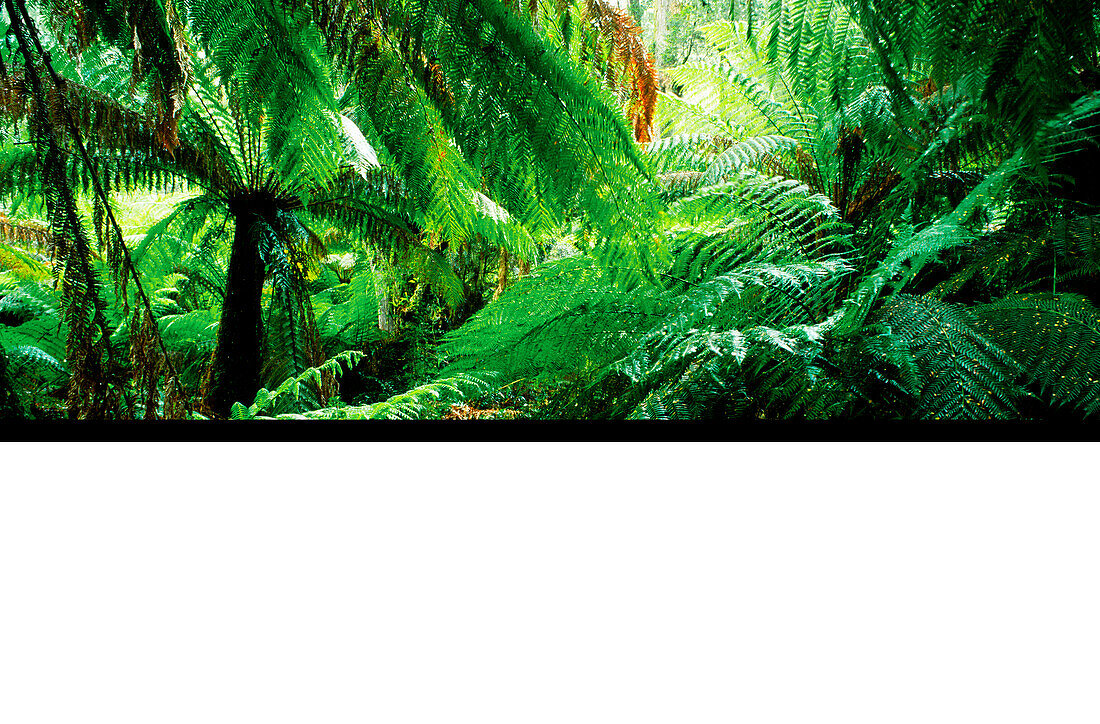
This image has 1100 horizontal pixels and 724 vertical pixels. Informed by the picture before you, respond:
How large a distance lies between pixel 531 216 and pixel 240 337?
806 mm

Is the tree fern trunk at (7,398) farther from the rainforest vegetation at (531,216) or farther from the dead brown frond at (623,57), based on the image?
the dead brown frond at (623,57)

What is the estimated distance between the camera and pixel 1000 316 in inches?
52.5

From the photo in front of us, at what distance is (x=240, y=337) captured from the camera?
1.39 m

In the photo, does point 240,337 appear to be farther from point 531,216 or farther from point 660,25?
point 660,25

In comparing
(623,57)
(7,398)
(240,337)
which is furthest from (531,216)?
(7,398)

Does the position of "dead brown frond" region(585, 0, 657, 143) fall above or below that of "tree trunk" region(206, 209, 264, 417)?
above

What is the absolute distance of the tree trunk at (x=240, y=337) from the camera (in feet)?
4.50
